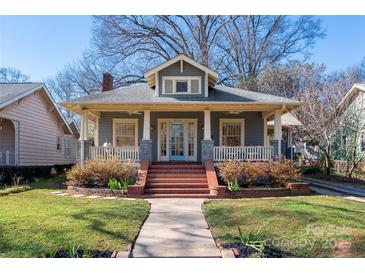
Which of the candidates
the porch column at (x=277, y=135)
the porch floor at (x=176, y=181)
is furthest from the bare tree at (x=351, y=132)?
the porch floor at (x=176, y=181)

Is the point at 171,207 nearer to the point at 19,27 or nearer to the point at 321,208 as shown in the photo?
the point at 321,208

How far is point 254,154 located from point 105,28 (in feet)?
71.5

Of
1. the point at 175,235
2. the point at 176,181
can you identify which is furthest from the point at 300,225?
the point at 176,181

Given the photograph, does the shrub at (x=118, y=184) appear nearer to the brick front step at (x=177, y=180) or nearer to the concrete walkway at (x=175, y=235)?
the brick front step at (x=177, y=180)

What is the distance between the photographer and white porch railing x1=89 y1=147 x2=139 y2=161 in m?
14.3

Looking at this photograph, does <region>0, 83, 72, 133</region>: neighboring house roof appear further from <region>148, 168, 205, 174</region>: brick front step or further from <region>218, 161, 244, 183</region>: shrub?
<region>218, 161, 244, 183</region>: shrub

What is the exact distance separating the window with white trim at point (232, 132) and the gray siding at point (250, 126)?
0.20 m

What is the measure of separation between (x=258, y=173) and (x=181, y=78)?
237 inches

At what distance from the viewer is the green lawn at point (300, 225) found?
5.39 meters

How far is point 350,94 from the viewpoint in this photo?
20859 mm

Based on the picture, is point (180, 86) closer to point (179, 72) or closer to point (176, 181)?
point (179, 72)

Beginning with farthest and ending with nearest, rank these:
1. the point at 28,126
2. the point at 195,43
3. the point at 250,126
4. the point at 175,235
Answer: the point at 195,43
the point at 28,126
the point at 250,126
the point at 175,235

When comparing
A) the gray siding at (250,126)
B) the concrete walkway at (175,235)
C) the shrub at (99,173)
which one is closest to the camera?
the concrete walkway at (175,235)
